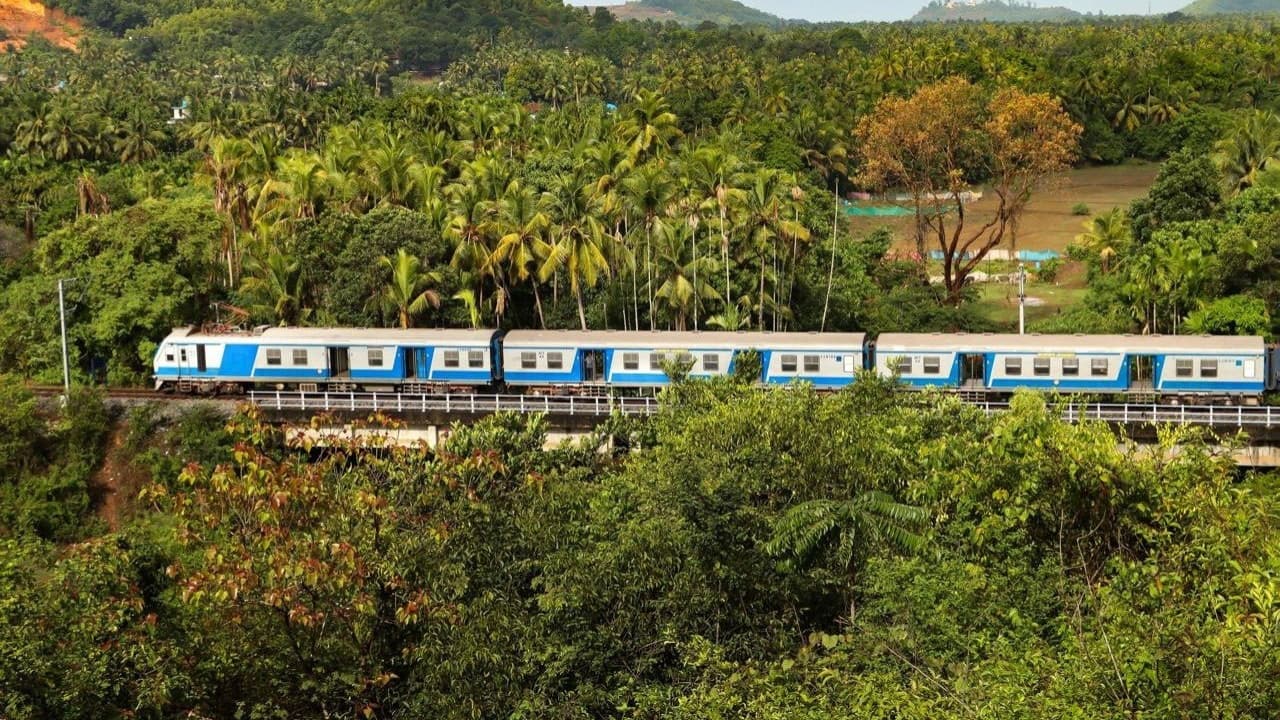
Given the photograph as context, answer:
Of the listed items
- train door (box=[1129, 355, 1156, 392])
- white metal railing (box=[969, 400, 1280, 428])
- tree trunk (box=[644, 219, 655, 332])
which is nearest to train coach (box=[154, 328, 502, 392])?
tree trunk (box=[644, 219, 655, 332])

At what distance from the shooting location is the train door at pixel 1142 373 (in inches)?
1693

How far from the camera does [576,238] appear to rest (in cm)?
4962

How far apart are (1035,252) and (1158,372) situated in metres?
38.5

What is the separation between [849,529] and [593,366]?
2282 cm

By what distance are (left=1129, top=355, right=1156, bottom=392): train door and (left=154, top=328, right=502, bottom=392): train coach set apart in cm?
1953

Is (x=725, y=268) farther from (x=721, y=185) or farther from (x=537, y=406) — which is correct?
(x=537, y=406)

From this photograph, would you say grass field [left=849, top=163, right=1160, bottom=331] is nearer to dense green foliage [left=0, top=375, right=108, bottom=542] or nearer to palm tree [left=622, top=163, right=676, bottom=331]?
palm tree [left=622, top=163, right=676, bottom=331]

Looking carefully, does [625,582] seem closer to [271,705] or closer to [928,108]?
[271,705]

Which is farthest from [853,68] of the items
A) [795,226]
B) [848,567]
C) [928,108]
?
[848,567]

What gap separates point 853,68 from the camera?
464 ft

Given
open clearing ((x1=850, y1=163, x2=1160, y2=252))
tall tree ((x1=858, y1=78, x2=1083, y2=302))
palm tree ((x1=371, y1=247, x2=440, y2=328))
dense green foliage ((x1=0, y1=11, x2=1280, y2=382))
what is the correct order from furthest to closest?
open clearing ((x1=850, y1=163, x2=1160, y2=252)) → tall tree ((x1=858, y1=78, x2=1083, y2=302)) → dense green foliage ((x1=0, y1=11, x2=1280, y2=382)) → palm tree ((x1=371, y1=247, x2=440, y2=328))

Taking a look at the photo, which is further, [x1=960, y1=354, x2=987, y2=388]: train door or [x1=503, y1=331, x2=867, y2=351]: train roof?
[x1=503, y1=331, x2=867, y2=351]: train roof

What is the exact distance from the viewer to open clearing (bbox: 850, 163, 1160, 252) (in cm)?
8481

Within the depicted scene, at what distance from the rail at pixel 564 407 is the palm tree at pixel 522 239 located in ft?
22.1
